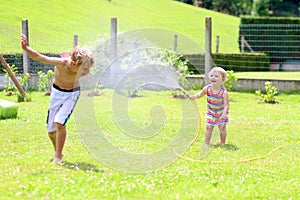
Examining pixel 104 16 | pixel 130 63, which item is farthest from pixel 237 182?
pixel 104 16

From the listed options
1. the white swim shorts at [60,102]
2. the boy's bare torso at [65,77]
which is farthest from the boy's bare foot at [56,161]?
the boy's bare torso at [65,77]

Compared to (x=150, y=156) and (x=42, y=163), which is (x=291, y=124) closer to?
(x=150, y=156)

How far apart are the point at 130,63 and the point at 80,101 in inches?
288

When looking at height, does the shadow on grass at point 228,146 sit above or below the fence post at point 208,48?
below

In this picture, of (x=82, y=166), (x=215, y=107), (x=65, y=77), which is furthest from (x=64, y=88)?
(x=215, y=107)

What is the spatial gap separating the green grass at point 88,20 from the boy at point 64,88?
13.6m

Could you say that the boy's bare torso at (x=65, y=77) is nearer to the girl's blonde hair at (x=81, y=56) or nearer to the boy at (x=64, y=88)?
the boy at (x=64, y=88)

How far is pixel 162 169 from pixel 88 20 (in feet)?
112

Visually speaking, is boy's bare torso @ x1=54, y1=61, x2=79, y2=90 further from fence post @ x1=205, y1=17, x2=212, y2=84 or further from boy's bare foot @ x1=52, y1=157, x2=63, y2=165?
fence post @ x1=205, y1=17, x2=212, y2=84

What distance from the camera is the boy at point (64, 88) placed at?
24.6 feet

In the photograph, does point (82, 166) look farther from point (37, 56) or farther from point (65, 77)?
point (37, 56)

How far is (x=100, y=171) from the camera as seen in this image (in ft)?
23.6

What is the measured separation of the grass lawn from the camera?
20.4 ft

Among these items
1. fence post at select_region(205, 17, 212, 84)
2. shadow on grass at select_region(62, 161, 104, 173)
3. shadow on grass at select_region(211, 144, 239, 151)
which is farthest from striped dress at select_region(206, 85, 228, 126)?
fence post at select_region(205, 17, 212, 84)
